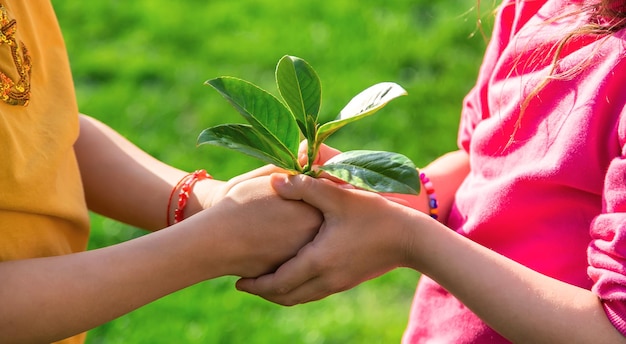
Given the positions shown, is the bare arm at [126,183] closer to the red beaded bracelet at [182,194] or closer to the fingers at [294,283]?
the red beaded bracelet at [182,194]

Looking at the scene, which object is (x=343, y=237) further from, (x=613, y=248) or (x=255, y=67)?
(x=255, y=67)

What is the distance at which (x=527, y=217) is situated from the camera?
1.52 m

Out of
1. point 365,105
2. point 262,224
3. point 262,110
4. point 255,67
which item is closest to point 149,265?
point 262,224

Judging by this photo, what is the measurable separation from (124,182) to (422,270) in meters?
0.66

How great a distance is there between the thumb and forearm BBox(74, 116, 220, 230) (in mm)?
292

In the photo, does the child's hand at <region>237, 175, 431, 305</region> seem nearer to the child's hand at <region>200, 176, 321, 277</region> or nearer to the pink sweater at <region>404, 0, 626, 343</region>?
the child's hand at <region>200, 176, 321, 277</region>

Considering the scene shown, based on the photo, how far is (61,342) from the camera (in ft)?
5.43

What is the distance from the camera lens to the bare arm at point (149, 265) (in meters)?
1.45

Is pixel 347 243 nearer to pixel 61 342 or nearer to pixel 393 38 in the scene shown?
pixel 61 342

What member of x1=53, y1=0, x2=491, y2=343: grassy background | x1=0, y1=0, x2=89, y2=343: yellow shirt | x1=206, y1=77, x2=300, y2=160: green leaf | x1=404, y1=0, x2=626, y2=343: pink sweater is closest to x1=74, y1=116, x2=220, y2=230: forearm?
x1=0, y1=0, x2=89, y2=343: yellow shirt

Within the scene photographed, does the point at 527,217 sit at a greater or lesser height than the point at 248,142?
lesser

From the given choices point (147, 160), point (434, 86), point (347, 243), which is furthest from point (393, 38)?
point (347, 243)

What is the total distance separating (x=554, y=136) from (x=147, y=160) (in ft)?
2.80

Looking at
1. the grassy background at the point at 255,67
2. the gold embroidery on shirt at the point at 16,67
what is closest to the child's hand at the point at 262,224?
the gold embroidery on shirt at the point at 16,67
